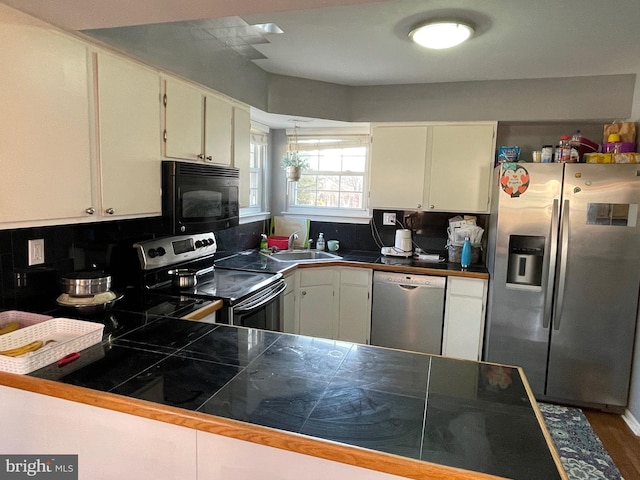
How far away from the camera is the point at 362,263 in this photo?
11.3ft

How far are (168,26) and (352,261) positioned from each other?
7.11 ft

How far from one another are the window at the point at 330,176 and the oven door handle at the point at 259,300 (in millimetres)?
1563

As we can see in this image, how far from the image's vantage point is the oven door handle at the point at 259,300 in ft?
7.48

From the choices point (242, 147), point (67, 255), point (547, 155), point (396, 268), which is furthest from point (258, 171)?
point (547, 155)

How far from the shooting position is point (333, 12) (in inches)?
81.7

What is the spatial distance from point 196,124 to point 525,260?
244 cm

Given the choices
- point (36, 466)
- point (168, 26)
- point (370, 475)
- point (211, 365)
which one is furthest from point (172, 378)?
point (168, 26)

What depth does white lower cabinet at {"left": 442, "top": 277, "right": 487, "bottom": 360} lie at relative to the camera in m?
3.17

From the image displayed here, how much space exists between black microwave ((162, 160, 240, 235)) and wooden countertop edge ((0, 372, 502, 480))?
1122mm

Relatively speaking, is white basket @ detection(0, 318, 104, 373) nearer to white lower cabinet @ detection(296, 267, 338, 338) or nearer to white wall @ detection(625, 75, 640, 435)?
white lower cabinet @ detection(296, 267, 338, 338)

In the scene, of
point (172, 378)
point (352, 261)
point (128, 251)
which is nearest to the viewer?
point (172, 378)

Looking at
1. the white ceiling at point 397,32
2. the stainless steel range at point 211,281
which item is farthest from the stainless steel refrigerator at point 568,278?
the stainless steel range at point 211,281

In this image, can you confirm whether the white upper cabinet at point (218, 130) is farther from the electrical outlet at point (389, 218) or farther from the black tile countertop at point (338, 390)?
the electrical outlet at point (389, 218)

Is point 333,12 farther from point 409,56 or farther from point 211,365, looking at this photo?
point 211,365
